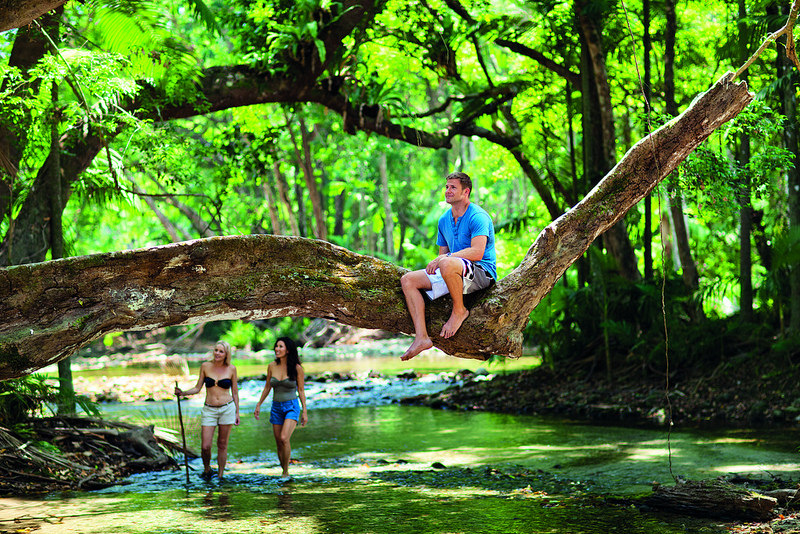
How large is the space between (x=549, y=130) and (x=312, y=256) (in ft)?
51.6

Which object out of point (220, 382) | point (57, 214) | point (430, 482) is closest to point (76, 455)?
point (220, 382)

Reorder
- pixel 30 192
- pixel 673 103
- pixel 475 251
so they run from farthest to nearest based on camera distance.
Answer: pixel 673 103
pixel 30 192
pixel 475 251

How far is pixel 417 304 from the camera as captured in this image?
5324 mm

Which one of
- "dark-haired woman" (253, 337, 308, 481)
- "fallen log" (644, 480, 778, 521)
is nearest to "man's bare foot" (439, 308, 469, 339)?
"fallen log" (644, 480, 778, 521)

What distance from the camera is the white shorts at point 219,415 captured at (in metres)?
10.3

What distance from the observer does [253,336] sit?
33.6 metres

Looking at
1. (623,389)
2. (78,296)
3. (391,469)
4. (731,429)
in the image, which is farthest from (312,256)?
(623,389)

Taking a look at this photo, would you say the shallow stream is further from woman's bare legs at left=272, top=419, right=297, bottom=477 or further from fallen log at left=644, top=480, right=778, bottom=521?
woman's bare legs at left=272, top=419, right=297, bottom=477

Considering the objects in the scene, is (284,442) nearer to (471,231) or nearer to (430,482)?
(430,482)

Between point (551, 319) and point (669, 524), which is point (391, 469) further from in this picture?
point (551, 319)

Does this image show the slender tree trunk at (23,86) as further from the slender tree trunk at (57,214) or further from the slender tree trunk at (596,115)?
the slender tree trunk at (596,115)

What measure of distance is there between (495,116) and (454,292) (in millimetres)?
12390

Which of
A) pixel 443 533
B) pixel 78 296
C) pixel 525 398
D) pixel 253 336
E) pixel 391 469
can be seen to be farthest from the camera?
pixel 253 336

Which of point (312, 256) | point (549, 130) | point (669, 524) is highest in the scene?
point (549, 130)
